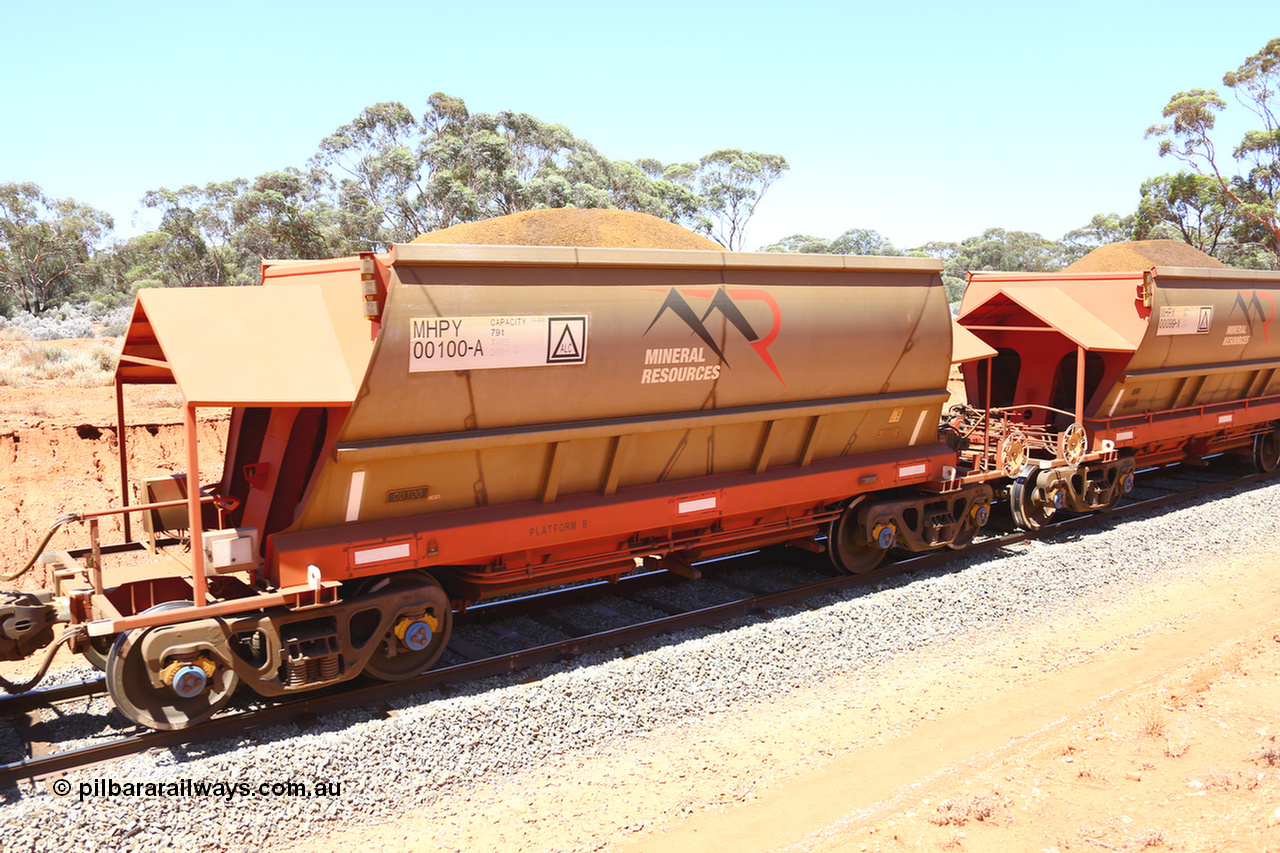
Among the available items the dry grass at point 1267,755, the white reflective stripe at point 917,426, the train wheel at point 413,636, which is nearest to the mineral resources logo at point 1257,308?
the white reflective stripe at point 917,426

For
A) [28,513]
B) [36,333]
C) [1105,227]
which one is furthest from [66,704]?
[1105,227]

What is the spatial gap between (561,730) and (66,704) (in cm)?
394

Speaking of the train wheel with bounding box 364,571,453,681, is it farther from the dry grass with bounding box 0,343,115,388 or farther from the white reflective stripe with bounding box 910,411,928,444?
the dry grass with bounding box 0,343,115,388

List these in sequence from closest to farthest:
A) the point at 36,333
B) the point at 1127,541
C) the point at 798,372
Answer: the point at 798,372
the point at 1127,541
the point at 36,333

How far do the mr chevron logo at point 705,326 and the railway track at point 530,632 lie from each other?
95.2 inches

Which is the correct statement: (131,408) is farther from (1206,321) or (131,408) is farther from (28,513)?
(1206,321)

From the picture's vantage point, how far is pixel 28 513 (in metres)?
13.3

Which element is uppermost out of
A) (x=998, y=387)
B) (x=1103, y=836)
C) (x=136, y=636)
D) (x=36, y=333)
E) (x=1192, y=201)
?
(x=1192, y=201)

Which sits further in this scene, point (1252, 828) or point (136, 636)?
point (136, 636)

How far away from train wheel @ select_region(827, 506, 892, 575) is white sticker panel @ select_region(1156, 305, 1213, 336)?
231 inches

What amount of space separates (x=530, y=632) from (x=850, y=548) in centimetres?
409

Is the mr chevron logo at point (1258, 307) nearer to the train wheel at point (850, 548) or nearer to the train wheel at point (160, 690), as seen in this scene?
the train wheel at point (850, 548)

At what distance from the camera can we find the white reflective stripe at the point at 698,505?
336 inches

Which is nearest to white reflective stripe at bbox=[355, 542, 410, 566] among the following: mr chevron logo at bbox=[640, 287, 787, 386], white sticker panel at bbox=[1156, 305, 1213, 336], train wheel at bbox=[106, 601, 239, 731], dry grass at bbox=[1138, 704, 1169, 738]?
train wheel at bbox=[106, 601, 239, 731]
